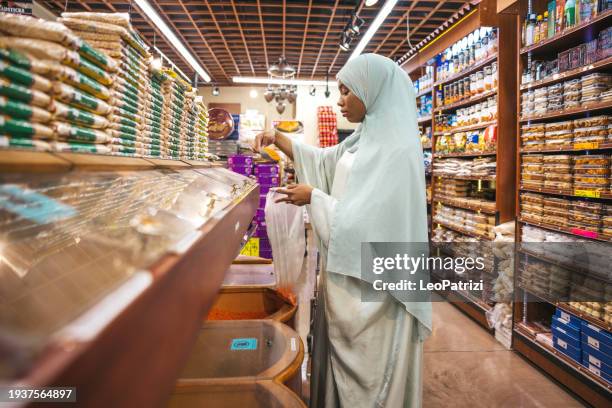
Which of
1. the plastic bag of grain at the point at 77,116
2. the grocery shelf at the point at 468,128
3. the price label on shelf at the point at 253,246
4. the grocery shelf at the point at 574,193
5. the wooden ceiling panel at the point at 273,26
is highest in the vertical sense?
the wooden ceiling panel at the point at 273,26

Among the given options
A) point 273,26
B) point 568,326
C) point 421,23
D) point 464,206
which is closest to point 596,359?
point 568,326

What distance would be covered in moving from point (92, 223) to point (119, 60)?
60 centimetres

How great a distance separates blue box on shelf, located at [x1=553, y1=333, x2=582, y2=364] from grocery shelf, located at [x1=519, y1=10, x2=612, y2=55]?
226 centimetres

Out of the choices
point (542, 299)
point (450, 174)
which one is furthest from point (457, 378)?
point (450, 174)

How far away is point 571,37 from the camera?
9.62ft

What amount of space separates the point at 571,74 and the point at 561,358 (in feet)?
6.87

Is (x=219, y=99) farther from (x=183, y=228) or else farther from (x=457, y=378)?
(x=183, y=228)

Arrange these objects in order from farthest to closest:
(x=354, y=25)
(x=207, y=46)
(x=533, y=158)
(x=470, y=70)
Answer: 1. (x=207, y=46)
2. (x=354, y=25)
3. (x=470, y=70)
4. (x=533, y=158)

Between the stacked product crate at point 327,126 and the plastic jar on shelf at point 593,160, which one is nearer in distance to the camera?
the plastic jar on shelf at point 593,160

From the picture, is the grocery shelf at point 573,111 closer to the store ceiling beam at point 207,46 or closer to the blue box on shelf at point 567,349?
the blue box on shelf at point 567,349

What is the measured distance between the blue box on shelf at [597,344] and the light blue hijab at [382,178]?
1.63 metres

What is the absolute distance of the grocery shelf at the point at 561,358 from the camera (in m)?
2.47

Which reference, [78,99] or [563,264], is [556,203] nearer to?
[563,264]

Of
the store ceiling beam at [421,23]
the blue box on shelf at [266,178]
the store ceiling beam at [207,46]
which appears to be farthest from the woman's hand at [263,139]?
the store ceiling beam at [421,23]
